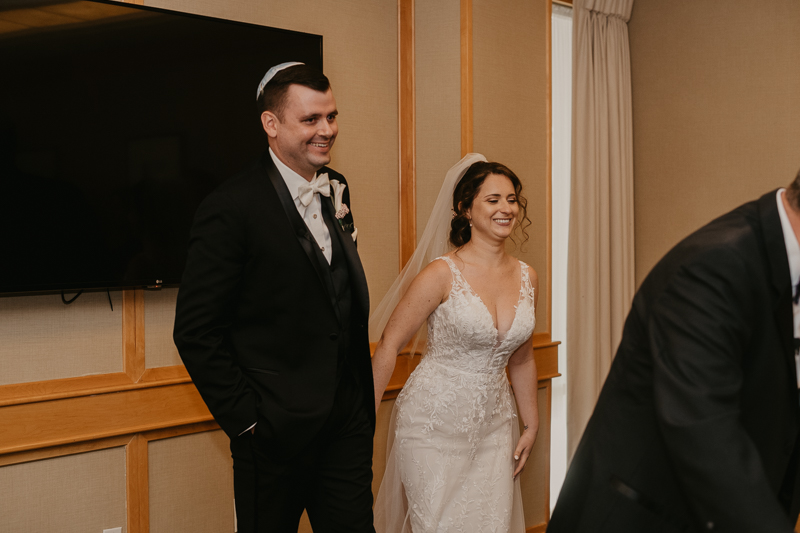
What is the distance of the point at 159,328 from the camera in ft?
8.69

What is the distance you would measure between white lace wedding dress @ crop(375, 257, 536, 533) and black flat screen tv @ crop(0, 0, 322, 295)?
3.43ft

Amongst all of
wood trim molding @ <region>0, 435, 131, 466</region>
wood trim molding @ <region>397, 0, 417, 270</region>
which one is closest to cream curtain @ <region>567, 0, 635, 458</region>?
wood trim molding @ <region>397, 0, 417, 270</region>

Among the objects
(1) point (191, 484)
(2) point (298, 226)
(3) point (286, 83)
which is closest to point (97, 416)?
(1) point (191, 484)

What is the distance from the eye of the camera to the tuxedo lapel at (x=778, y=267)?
1.08 metres

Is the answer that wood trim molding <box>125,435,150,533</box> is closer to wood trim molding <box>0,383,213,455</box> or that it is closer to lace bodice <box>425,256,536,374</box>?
wood trim molding <box>0,383,213,455</box>

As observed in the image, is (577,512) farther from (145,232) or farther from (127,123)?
(127,123)

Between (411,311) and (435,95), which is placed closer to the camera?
(411,311)

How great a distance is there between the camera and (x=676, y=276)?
1093 millimetres

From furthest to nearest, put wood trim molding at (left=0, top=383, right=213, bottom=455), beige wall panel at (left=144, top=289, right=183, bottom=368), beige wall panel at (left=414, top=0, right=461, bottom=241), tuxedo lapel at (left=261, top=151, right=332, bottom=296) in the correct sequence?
beige wall panel at (left=414, top=0, right=461, bottom=241) → beige wall panel at (left=144, top=289, right=183, bottom=368) → wood trim molding at (left=0, top=383, right=213, bottom=455) → tuxedo lapel at (left=261, top=151, right=332, bottom=296)

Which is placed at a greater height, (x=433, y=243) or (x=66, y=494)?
(x=433, y=243)

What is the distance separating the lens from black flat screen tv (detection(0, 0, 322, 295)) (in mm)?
2219

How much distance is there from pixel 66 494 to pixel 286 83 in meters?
1.70

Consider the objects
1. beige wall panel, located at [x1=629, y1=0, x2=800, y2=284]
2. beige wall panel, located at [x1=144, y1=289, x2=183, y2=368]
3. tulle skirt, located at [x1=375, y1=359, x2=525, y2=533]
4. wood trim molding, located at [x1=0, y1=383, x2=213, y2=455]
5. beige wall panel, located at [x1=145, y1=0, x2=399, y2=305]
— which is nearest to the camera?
wood trim molding, located at [x1=0, y1=383, x2=213, y2=455]

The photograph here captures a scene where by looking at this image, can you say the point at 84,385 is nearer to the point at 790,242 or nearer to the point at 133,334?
the point at 133,334
